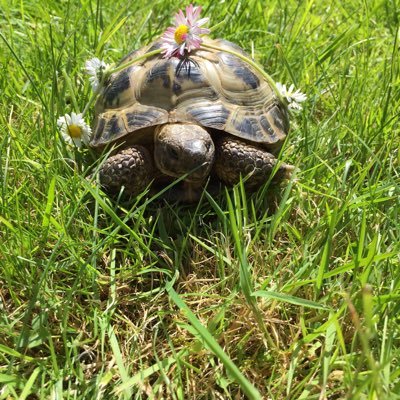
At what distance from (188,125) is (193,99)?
112 millimetres

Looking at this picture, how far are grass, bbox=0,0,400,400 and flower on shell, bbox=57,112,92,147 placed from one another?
0.04 m

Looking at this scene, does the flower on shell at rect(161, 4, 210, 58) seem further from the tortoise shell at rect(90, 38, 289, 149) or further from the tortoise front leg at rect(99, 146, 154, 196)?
the tortoise front leg at rect(99, 146, 154, 196)

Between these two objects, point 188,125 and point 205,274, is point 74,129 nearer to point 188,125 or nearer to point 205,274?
point 188,125

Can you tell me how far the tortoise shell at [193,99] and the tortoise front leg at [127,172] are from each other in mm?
78

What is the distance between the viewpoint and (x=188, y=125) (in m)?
1.76

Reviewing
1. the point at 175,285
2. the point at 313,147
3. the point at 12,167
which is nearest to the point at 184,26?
the point at 313,147

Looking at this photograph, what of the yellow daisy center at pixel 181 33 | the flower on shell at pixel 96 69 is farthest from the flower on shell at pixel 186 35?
the flower on shell at pixel 96 69

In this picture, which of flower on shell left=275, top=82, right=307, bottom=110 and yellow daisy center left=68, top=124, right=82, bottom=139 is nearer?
yellow daisy center left=68, top=124, right=82, bottom=139

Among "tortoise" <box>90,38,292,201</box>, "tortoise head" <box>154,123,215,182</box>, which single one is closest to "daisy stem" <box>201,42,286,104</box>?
"tortoise" <box>90,38,292,201</box>

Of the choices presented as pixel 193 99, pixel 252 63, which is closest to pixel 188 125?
pixel 193 99

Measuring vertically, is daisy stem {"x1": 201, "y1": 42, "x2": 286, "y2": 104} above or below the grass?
above

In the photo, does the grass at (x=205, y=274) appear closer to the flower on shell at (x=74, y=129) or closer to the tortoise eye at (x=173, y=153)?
the flower on shell at (x=74, y=129)

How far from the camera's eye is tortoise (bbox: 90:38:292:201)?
174 cm

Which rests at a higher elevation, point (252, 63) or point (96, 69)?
point (252, 63)
